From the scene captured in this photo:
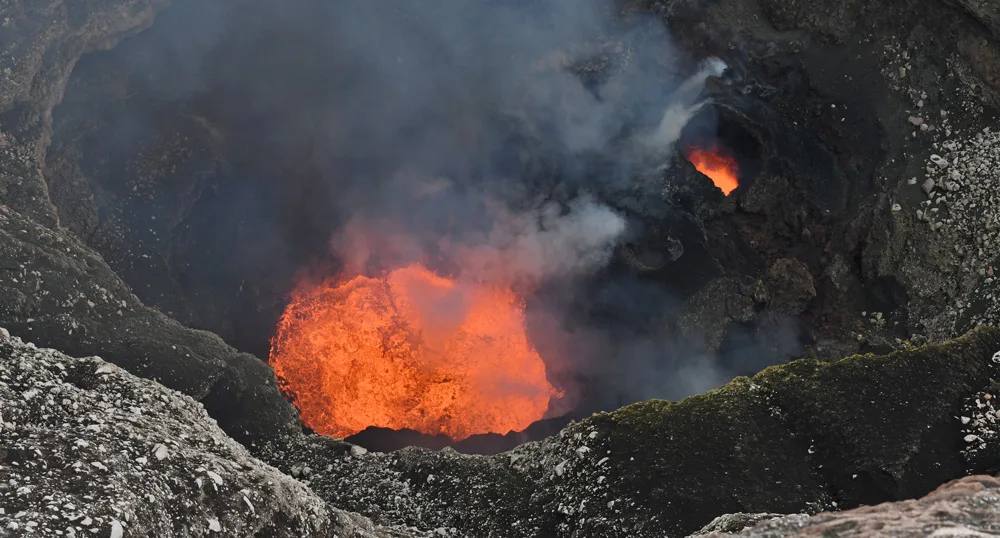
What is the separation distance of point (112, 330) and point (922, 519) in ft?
50.9

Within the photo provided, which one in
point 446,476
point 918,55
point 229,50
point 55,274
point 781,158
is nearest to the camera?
point 446,476

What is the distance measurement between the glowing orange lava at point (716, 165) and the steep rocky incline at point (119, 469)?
18.9m

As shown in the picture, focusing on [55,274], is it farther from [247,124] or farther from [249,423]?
[247,124]

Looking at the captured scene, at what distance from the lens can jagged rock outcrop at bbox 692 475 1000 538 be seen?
555 centimetres

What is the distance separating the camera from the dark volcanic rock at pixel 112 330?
14.5 m

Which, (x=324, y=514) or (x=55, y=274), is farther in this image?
(x=55, y=274)

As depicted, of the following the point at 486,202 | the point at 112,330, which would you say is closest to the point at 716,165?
the point at 486,202

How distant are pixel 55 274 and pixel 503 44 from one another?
1830 cm

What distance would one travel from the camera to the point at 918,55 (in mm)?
20859

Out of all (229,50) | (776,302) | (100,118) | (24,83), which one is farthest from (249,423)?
(776,302)

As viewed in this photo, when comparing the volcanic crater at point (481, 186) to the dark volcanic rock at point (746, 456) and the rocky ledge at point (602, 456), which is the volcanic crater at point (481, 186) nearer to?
the dark volcanic rock at point (746, 456)

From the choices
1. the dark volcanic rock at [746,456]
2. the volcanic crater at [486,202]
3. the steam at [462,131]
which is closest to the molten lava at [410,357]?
the volcanic crater at [486,202]

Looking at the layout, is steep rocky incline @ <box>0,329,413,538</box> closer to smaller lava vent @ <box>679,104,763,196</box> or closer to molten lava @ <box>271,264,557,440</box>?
molten lava @ <box>271,264,557,440</box>

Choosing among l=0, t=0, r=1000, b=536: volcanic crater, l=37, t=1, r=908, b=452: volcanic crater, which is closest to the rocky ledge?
l=0, t=0, r=1000, b=536: volcanic crater
